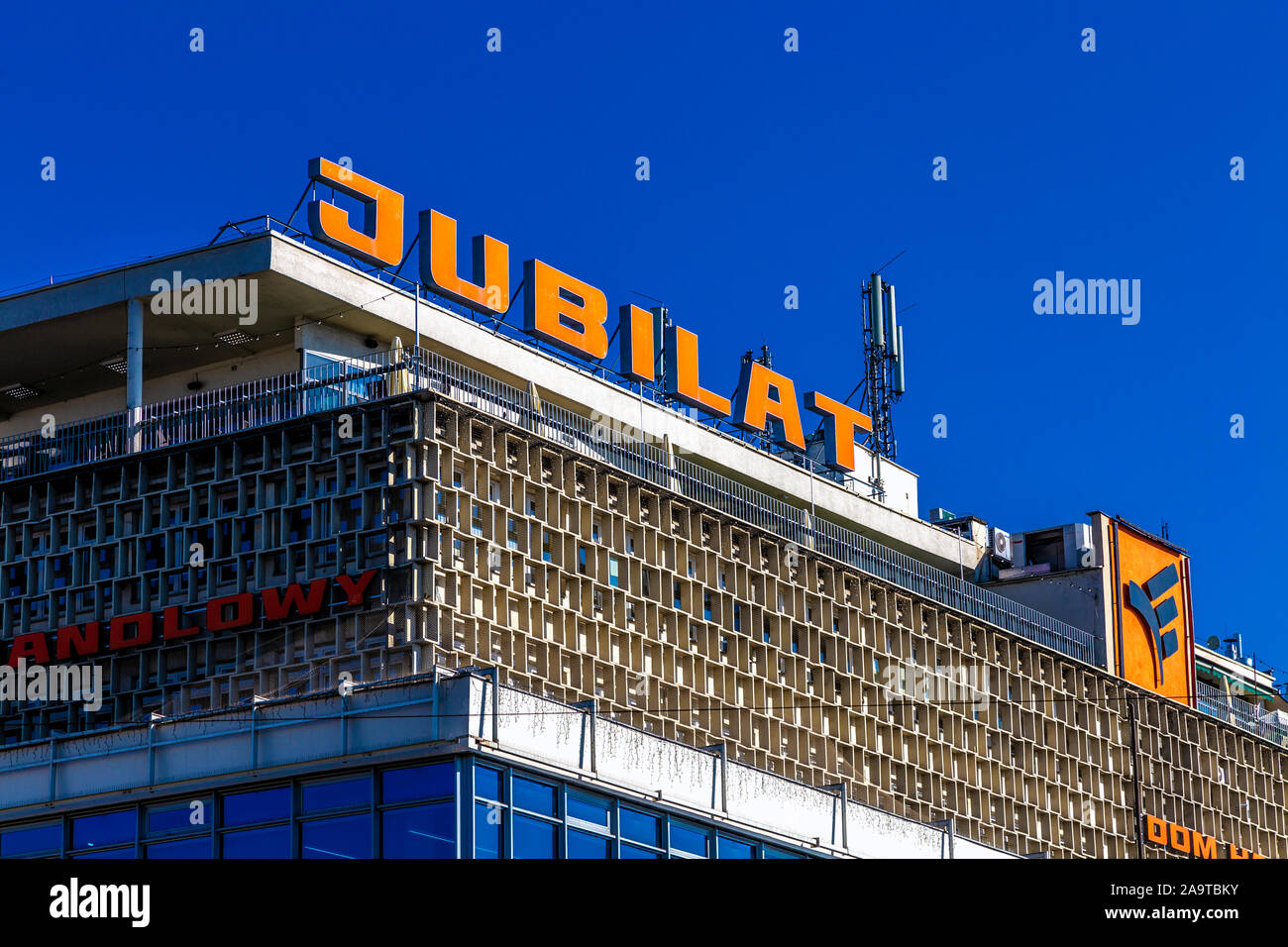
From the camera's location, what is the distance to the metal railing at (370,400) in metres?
67.4

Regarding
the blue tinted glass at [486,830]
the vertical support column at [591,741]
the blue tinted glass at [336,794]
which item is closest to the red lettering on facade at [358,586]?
the blue tinted glass at [336,794]

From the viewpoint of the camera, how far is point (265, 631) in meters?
65.4

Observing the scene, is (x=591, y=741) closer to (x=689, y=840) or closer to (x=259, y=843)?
(x=689, y=840)

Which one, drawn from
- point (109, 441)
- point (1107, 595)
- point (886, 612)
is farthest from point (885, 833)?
point (1107, 595)

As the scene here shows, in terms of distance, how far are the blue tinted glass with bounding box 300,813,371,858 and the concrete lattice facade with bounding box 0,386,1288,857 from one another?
10.3 m

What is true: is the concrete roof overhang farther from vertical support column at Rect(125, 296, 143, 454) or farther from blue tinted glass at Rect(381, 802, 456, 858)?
blue tinted glass at Rect(381, 802, 456, 858)

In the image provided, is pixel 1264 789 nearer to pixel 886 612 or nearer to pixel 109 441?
pixel 886 612

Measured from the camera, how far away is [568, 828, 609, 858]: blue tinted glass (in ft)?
170

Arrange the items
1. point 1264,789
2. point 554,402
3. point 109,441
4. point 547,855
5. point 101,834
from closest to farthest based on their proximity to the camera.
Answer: point 547,855 < point 101,834 < point 109,441 < point 554,402 < point 1264,789

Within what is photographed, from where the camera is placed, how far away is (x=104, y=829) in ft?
184

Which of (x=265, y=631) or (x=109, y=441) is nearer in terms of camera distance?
(x=265, y=631)

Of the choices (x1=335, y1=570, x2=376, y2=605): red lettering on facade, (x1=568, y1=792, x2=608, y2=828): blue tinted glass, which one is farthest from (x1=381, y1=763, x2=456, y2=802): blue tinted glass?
(x1=335, y1=570, x2=376, y2=605): red lettering on facade

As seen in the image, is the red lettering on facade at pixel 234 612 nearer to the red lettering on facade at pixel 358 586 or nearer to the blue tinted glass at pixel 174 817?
the red lettering on facade at pixel 358 586
